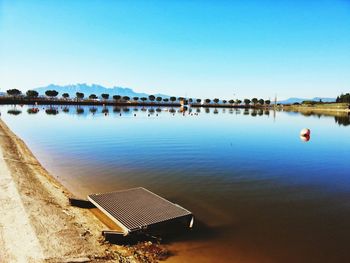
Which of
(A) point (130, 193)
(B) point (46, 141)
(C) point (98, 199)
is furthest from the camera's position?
(B) point (46, 141)

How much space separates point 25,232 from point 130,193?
4515 mm

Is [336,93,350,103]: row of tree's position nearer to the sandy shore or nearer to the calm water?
the calm water

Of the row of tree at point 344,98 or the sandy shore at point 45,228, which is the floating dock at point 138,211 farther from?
the row of tree at point 344,98

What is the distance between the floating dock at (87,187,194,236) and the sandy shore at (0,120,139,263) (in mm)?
580

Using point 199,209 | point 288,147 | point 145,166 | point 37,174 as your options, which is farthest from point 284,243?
point 288,147

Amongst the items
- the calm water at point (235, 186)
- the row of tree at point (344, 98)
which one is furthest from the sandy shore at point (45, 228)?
the row of tree at point (344, 98)

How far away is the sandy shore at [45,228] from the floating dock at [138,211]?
1.90 feet

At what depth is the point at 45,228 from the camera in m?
8.24

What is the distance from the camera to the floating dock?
879 centimetres

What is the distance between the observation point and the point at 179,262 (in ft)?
25.0

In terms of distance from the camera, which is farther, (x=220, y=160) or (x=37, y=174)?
(x=220, y=160)

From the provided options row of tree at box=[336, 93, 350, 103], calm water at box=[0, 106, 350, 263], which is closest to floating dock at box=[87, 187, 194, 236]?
calm water at box=[0, 106, 350, 263]

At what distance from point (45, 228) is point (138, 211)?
9.69 ft

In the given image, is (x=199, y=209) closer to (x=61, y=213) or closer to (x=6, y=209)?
(x=61, y=213)
